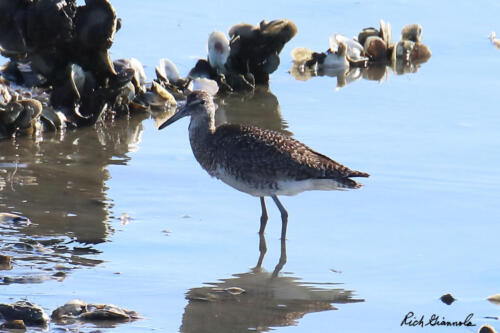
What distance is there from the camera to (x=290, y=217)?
7492mm

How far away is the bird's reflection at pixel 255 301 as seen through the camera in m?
5.66

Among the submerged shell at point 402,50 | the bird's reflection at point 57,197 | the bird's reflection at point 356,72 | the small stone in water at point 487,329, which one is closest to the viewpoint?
the small stone in water at point 487,329

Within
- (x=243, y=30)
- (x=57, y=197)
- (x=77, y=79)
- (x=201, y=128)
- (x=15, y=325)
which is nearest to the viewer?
(x=15, y=325)

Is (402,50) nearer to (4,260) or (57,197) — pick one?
(57,197)

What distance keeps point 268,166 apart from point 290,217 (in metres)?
0.46

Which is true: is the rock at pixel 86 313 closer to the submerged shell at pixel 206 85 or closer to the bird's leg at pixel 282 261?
the bird's leg at pixel 282 261

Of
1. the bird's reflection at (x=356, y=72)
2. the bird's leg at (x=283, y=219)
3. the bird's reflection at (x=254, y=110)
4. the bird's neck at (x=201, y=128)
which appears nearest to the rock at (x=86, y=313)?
the bird's leg at (x=283, y=219)

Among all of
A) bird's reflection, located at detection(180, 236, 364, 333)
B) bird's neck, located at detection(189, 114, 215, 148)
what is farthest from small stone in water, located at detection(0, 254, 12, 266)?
bird's neck, located at detection(189, 114, 215, 148)

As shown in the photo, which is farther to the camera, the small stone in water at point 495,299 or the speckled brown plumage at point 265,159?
the speckled brown plumage at point 265,159

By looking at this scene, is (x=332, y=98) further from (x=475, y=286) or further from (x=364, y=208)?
(x=475, y=286)

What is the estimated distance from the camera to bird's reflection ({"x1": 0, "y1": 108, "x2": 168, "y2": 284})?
6.36m

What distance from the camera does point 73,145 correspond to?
28.6 ft

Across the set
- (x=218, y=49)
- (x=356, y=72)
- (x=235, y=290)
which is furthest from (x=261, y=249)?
(x=356, y=72)
